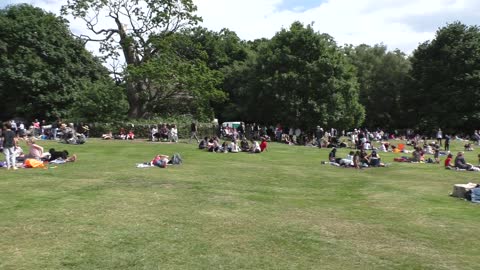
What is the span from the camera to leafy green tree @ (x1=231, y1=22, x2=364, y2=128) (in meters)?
47.7

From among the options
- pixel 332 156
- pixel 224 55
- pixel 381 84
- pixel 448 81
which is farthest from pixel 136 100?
pixel 448 81

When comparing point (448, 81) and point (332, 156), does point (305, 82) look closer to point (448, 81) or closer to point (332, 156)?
point (332, 156)

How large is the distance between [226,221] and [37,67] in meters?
43.6

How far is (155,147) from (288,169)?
39.6 feet

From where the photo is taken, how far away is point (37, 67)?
48625 mm

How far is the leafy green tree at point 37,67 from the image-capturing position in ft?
159

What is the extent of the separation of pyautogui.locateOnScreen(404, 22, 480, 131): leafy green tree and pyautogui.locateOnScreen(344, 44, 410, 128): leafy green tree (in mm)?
2607

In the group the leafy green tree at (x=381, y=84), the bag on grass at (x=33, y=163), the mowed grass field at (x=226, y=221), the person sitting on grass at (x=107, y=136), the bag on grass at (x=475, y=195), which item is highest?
the leafy green tree at (x=381, y=84)

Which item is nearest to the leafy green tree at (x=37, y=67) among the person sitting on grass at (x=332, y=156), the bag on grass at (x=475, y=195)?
the person sitting on grass at (x=332, y=156)

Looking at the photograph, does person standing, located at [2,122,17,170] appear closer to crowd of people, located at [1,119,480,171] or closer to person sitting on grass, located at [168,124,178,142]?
crowd of people, located at [1,119,480,171]

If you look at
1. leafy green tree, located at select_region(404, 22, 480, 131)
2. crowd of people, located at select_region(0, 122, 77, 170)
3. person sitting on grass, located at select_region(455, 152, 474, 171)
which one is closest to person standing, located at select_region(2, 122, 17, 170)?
crowd of people, located at select_region(0, 122, 77, 170)

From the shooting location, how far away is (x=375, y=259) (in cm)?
871

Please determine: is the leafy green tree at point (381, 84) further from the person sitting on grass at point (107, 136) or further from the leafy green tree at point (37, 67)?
the person sitting on grass at point (107, 136)

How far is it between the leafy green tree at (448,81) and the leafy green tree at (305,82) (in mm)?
15134
